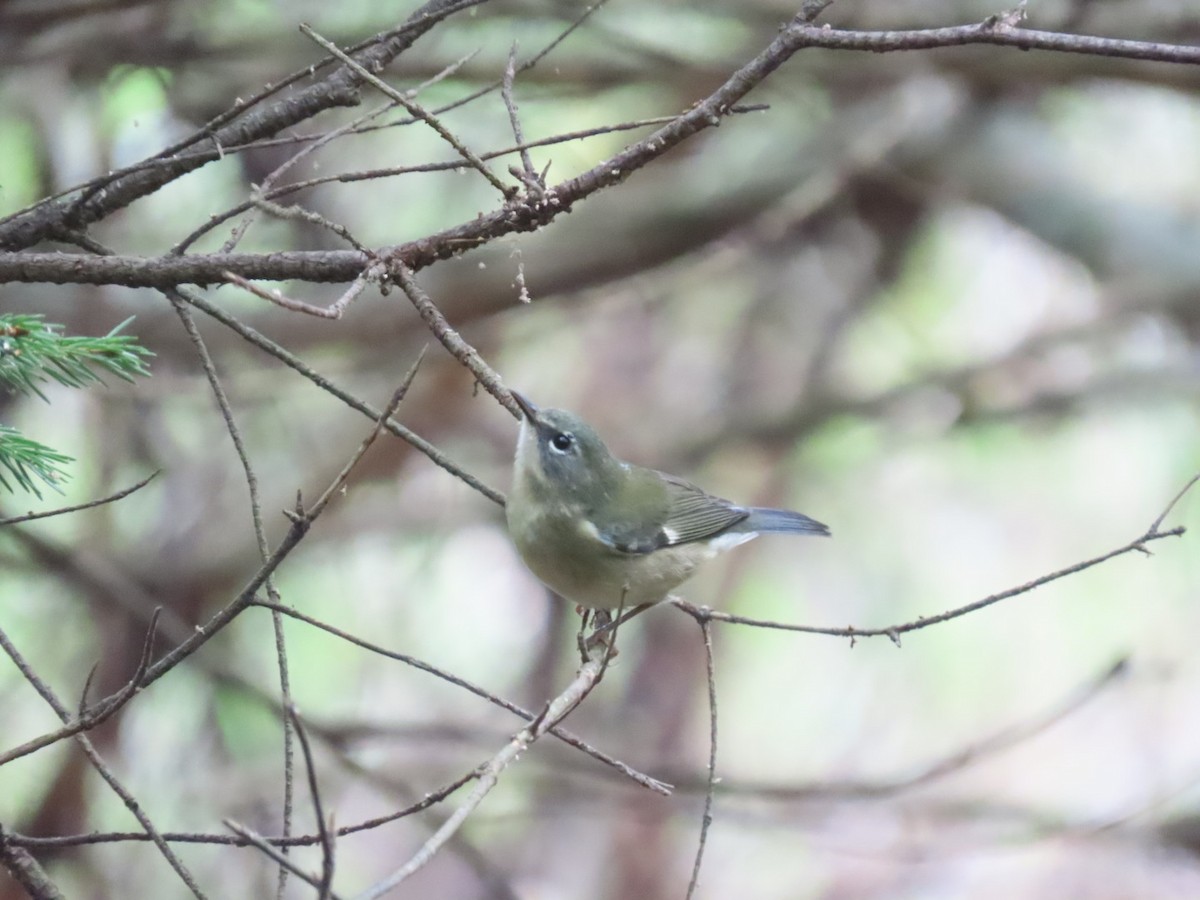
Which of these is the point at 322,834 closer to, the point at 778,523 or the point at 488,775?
the point at 488,775

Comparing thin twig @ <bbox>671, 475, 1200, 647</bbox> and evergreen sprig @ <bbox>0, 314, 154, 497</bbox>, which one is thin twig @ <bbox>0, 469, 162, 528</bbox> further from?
→ thin twig @ <bbox>671, 475, 1200, 647</bbox>

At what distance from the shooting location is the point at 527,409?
3.15 metres

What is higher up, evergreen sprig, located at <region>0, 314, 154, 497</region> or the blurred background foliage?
the blurred background foliage

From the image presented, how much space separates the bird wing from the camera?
137 inches

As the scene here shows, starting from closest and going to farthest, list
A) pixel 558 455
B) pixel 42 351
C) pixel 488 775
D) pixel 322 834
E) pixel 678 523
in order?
1. pixel 322 834
2. pixel 488 775
3. pixel 42 351
4. pixel 558 455
5. pixel 678 523

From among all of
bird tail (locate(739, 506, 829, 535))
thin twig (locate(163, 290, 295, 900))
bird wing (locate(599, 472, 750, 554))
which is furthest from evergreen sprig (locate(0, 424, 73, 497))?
bird tail (locate(739, 506, 829, 535))

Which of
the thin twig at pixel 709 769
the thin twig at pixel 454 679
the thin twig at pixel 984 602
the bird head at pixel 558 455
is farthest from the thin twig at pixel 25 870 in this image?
the bird head at pixel 558 455

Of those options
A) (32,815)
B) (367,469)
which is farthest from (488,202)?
(32,815)

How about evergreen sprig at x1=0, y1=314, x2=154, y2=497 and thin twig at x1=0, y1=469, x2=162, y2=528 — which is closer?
thin twig at x1=0, y1=469, x2=162, y2=528

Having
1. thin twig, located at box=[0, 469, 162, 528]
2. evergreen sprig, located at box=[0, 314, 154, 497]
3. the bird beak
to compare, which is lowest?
thin twig, located at box=[0, 469, 162, 528]

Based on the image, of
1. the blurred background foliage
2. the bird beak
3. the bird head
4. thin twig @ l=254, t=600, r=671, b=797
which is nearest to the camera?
thin twig @ l=254, t=600, r=671, b=797

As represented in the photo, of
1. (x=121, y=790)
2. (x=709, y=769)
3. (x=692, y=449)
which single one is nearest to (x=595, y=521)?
(x=709, y=769)

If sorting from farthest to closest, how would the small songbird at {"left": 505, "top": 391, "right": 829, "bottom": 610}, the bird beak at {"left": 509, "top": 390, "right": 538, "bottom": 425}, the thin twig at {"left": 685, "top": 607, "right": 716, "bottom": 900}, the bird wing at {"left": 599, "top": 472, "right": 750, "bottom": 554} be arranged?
the bird wing at {"left": 599, "top": 472, "right": 750, "bottom": 554} < the small songbird at {"left": 505, "top": 391, "right": 829, "bottom": 610} < the bird beak at {"left": 509, "top": 390, "right": 538, "bottom": 425} < the thin twig at {"left": 685, "top": 607, "right": 716, "bottom": 900}

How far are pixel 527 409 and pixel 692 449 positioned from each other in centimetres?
315
